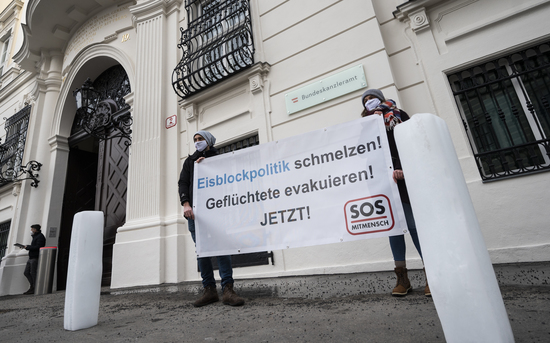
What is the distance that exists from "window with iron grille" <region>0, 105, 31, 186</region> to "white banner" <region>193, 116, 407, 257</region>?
374 inches

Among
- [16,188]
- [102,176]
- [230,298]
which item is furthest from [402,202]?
[16,188]

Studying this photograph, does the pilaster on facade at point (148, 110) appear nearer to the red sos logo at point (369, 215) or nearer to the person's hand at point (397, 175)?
the red sos logo at point (369, 215)

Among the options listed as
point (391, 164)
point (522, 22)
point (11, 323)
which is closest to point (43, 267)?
point (11, 323)

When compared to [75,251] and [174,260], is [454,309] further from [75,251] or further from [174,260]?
[174,260]

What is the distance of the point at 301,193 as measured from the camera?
101 inches

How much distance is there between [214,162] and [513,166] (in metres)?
3.51

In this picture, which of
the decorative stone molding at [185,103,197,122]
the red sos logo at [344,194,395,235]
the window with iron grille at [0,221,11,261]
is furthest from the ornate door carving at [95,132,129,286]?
the red sos logo at [344,194,395,235]

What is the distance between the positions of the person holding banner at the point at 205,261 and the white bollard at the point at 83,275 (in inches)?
31.8

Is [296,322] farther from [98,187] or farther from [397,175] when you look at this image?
[98,187]

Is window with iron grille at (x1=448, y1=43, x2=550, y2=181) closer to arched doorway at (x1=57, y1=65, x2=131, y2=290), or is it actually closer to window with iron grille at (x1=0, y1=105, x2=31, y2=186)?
arched doorway at (x1=57, y1=65, x2=131, y2=290)

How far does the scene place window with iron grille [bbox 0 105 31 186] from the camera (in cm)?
953

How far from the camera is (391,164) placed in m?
2.27

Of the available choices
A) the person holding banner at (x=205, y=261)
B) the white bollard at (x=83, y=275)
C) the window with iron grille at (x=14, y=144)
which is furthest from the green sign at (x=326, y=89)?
the window with iron grille at (x=14, y=144)

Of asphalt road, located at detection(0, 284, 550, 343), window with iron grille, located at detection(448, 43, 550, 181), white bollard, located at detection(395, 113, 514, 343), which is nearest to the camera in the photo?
white bollard, located at detection(395, 113, 514, 343)
